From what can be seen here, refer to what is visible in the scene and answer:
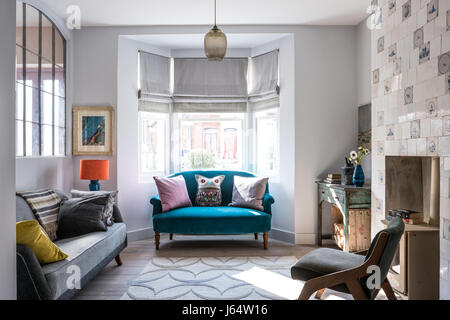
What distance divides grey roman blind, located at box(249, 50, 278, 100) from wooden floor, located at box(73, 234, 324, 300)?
81.6 inches

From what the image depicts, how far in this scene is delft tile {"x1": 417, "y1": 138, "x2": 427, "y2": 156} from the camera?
7.49 feet

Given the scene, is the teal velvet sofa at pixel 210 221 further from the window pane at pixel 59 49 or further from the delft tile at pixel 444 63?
the delft tile at pixel 444 63

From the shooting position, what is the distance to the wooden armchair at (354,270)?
6.41 feet

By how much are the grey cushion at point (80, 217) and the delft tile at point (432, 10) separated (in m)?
3.10

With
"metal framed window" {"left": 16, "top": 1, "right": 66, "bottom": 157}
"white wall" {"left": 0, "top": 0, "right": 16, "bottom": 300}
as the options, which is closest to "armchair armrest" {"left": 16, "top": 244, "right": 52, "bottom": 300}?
"white wall" {"left": 0, "top": 0, "right": 16, "bottom": 300}

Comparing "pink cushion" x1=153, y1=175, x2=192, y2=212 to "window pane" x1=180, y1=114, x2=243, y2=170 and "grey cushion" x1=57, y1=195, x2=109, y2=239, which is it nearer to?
"window pane" x1=180, y1=114, x2=243, y2=170

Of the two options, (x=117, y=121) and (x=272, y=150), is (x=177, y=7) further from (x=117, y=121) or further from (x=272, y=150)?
(x=272, y=150)

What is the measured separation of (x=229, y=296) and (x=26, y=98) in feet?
8.86

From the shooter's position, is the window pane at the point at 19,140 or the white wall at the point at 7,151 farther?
the window pane at the point at 19,140

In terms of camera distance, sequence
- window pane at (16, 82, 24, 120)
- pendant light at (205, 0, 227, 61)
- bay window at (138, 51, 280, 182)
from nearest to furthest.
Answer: pendant light at (205, 0, 227, 61) → window pane at (16, 82, 24, 120) → bay window at (138, 51, 280, 182)

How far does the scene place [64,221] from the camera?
9.21 feet

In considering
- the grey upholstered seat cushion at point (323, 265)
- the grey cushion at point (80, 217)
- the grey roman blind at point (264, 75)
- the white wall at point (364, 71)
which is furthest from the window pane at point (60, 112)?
the white wall at point (364, 71)

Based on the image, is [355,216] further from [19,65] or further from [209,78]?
[19,65]
